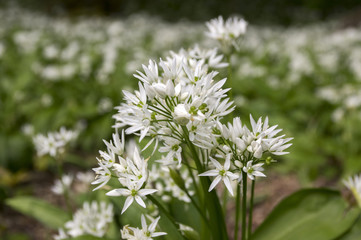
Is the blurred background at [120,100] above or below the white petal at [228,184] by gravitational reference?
above

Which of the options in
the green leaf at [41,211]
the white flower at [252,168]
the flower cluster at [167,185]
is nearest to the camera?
the white flower at [252,168]

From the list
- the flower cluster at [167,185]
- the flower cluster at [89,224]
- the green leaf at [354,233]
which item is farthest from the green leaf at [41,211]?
the green leaf at [354,233]

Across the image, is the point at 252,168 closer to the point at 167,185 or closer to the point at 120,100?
the point at 167,185

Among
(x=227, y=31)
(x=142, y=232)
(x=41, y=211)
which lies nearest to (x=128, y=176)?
(x=142, y=232)

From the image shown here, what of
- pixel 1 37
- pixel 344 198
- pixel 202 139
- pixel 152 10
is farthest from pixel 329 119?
pixel 152 10

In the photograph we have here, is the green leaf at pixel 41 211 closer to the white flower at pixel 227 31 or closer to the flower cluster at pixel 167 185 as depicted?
the flower cluster at pixel 167 185

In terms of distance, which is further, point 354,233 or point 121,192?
point 354,233

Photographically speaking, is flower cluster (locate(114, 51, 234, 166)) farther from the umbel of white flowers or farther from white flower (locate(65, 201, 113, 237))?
white flower (locate(65, 201, 113, 237))
